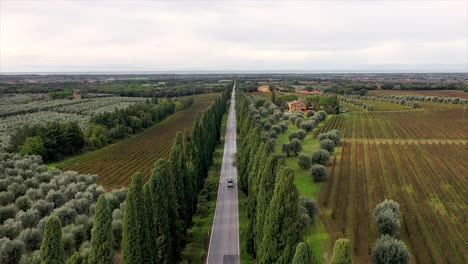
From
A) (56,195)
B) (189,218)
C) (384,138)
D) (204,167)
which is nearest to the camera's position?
(189,218)

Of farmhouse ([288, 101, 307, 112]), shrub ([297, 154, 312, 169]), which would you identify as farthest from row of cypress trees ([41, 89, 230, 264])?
farmhouse ([288, 101, 307, 112])

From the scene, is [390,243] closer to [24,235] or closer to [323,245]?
[323,245]

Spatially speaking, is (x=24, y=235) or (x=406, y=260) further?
(x=24, y=235)

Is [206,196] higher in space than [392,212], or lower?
lower

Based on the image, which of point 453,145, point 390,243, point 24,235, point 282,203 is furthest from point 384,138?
point 24,235

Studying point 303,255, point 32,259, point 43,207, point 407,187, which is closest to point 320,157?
point 407,187

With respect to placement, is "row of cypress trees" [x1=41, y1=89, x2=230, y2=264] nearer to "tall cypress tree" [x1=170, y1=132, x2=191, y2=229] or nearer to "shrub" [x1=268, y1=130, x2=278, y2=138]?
"tall cypress tree" [x1=170, y1=132, x2=191, y2=229]
